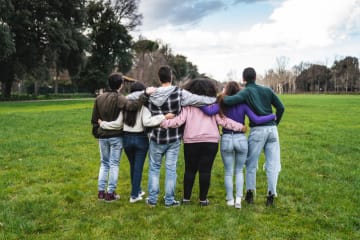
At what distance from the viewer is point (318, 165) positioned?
8422mm

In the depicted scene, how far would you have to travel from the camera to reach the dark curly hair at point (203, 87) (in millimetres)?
5168

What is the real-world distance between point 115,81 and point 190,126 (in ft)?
4.40

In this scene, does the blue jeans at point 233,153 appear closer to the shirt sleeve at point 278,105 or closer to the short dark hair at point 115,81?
the shirt sleeve at point 278,105

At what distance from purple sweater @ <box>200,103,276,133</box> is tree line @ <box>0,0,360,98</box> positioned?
43.8 ft

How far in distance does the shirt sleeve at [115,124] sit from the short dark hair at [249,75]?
1960 mm

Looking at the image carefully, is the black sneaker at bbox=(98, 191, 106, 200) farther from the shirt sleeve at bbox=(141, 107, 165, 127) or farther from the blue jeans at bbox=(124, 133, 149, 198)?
the shirt sleeve at bbox=(141, 107, 165, 127)

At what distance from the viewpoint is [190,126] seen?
5.17m

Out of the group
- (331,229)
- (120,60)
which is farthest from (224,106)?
(120,60)

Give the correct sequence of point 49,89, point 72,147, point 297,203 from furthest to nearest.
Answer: point 49,89, point 72,147, point 297,203

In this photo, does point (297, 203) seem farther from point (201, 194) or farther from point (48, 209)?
point (48, 209)

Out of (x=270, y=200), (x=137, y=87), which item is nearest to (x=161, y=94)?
(x=137, y=87)

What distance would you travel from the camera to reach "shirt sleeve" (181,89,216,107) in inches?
201

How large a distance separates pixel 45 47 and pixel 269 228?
34444 millimetres

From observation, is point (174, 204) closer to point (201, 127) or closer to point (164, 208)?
point (164, 208)
